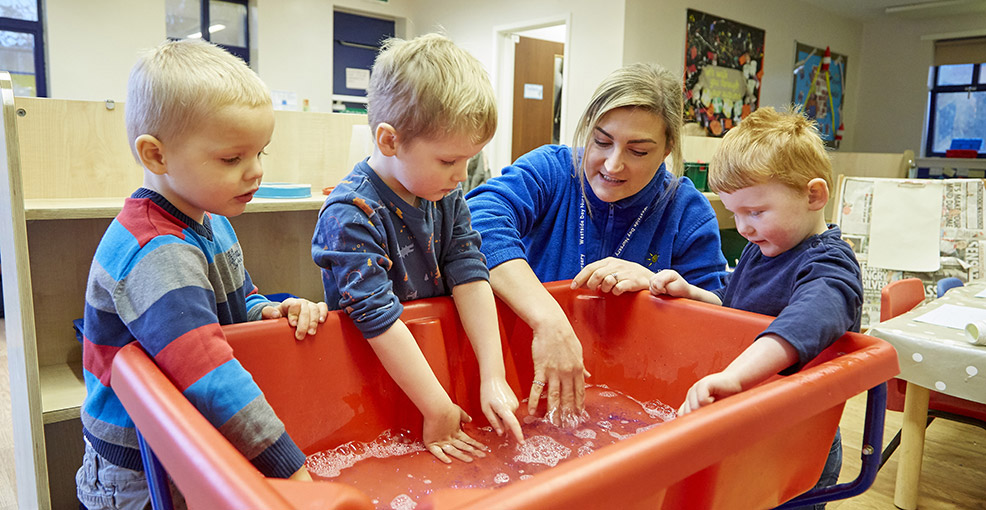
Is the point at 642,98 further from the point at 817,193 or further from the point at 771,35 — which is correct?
the point at 771,35

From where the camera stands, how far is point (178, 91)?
2.18 ft

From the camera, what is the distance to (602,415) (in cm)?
101

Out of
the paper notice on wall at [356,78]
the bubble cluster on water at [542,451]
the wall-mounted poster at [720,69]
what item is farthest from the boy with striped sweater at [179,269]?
the paper notice on wall at [356,78]

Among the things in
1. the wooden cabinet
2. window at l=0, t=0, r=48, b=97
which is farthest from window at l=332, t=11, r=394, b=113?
the wooden cabinet

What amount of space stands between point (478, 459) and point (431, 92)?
1.59ft

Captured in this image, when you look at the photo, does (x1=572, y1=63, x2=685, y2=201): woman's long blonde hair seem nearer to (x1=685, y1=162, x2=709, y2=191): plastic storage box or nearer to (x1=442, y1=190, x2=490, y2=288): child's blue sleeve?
(x1=442, y1=190, x2=490, y2=288): child's blue sleeve

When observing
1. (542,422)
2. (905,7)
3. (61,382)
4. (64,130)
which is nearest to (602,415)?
(542,422)

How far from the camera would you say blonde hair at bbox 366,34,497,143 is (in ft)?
2.57

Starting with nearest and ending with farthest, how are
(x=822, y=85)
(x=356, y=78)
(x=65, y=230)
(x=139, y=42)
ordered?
1. (x=65, y=230)
2. (x=139, y=42)
3. (x=356, y=78)
4. (x=822, y=85)

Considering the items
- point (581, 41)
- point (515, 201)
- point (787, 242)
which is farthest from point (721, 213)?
point (787, 242)

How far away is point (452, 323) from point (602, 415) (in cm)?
29

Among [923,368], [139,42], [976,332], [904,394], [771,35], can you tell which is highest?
[771,35]

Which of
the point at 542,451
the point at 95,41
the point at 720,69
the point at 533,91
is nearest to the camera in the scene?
the point at 542,451

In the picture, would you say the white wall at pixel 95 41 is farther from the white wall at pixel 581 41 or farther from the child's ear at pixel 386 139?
the child's ear at pixel 386 139
